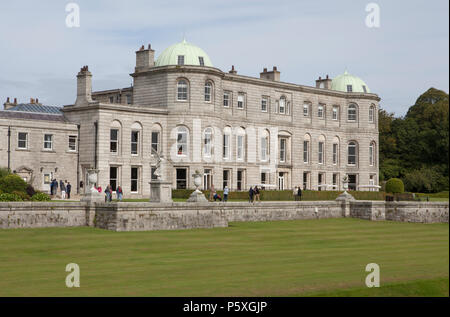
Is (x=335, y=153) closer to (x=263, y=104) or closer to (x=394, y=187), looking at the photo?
(x=394, y=187)

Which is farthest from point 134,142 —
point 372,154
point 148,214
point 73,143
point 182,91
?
point 372,154

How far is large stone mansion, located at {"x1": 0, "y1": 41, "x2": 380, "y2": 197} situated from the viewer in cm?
5706

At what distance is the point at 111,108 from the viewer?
190ft

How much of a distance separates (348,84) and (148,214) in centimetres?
4778

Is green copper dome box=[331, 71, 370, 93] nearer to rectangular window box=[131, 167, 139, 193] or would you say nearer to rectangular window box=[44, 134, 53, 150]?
rectangular window box=[131, 167, 139, 193]

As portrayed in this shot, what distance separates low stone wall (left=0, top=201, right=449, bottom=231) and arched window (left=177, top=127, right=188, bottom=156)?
17.7 m

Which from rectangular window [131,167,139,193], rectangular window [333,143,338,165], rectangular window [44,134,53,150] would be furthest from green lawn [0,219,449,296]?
rectangular window [333,143,338,165]

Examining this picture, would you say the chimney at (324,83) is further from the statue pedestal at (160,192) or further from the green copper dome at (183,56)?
the statue pedestal at (160,192)

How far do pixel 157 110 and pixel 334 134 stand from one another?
2286cm

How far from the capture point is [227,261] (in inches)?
976

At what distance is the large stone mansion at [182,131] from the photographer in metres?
57.1

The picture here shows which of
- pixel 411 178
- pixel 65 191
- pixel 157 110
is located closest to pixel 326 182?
pixel 411 178

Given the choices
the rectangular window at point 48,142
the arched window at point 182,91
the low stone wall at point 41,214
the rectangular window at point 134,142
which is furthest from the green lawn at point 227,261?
the arched window at point 182,91
